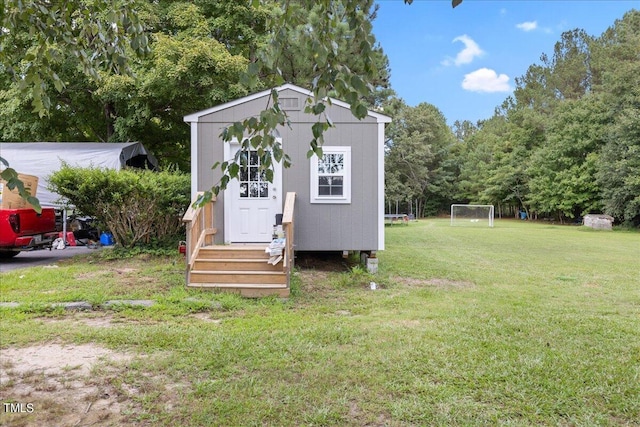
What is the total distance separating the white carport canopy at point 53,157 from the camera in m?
8.82

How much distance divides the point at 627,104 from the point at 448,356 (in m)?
24.2

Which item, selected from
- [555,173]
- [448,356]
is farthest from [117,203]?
[555,173]

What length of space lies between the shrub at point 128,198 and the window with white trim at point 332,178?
2997 millimetres

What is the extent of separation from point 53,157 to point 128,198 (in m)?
3.31

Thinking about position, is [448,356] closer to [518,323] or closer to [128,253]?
[518,323]

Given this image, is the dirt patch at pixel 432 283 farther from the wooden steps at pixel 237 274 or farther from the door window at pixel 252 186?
the door window at pixel 252 186

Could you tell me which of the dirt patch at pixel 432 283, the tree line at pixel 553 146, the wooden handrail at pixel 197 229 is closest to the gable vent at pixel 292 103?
the wooden handrail at pixel 197 229

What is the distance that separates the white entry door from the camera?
267 inches

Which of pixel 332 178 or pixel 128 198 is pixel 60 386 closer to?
pixel 332 178

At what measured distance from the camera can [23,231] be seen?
7.00 meters

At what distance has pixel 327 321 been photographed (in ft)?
13.1

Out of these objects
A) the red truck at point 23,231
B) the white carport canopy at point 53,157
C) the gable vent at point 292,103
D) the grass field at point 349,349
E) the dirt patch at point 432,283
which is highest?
the gable vent at point 292,103

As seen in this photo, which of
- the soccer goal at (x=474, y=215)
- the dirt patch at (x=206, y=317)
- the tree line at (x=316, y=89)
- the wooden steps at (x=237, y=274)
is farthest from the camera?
the soccer goal at (x=474, y=215)

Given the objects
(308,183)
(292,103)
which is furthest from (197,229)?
(292,103)
